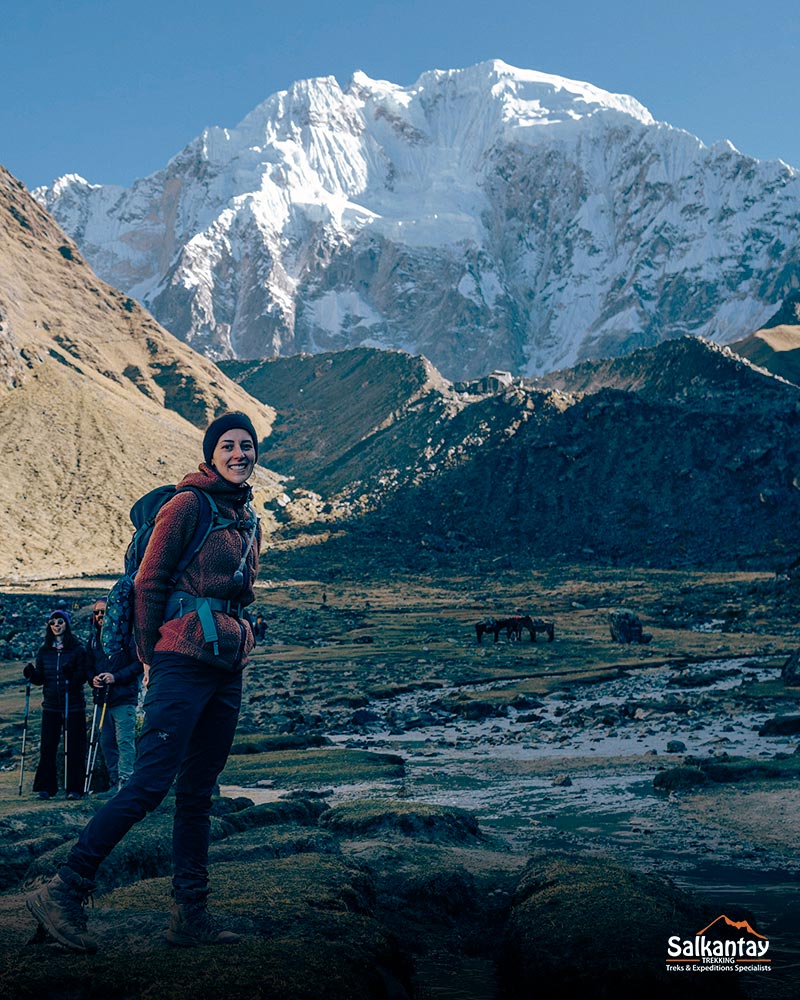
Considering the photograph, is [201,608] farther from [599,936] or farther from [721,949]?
[721,949]

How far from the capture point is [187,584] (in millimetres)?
6316

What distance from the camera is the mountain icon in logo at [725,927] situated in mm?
6481

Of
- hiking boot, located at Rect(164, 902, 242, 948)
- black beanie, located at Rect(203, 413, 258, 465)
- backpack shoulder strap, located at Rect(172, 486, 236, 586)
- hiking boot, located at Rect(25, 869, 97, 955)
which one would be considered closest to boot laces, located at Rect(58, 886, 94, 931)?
hiking boot, located at Rect(25, 869, 97, 955)

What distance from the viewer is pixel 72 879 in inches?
228

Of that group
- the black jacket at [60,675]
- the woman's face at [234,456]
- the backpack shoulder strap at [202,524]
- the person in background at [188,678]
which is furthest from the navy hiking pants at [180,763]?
the black jacket at [60,675]

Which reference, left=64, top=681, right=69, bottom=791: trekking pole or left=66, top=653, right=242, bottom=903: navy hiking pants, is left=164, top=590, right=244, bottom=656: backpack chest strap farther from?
left=64, top=681, right=69, bottom=791: trekking pole

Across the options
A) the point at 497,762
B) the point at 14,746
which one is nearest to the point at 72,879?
the point at 497,762

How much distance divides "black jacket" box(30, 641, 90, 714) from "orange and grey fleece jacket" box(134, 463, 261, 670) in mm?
7580

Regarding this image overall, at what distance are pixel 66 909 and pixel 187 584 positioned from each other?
76.3 inches

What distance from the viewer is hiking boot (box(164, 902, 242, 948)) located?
18.9 ft

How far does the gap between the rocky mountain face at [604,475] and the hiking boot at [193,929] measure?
84.7 meters

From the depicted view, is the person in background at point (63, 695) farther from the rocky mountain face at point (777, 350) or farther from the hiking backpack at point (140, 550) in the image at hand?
the rocky mountain face at point (777, 350)

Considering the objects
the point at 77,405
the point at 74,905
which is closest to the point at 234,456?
the point at 74,905

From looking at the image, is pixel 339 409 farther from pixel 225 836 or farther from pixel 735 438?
pixel 225 836
